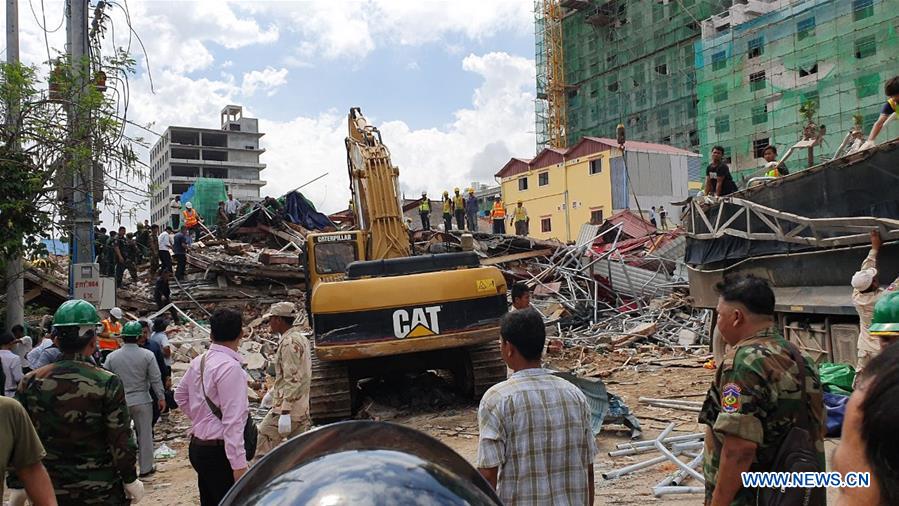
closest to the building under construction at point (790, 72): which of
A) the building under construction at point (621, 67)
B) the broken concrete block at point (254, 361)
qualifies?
the building under construction at point (621, 67)

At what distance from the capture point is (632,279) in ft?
58.4

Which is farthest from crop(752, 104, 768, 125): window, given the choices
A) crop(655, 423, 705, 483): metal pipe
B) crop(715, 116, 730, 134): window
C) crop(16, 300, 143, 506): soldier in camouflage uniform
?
crop(16, 300, 143, 506): soldier in camouflage uniform

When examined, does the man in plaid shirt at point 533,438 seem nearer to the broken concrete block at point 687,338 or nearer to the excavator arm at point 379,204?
the excavator arm at point 379,204

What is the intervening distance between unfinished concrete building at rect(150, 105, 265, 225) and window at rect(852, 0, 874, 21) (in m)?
67.1

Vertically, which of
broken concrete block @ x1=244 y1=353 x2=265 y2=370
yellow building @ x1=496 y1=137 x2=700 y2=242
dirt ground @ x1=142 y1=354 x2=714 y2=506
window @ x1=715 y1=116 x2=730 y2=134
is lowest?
dirt ground @ x1=142 y1=354 x2=714 y2=506

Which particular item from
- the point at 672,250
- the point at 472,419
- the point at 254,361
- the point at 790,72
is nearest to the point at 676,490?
the point at 472,419

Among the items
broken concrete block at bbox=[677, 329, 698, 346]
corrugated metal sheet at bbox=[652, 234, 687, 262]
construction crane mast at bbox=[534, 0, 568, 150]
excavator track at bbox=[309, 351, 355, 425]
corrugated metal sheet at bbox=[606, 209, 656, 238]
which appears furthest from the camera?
construction crane mast at bbox=[534, 0, 568, 150]

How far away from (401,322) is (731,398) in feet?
19.9

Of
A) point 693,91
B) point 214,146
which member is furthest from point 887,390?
point 214,146

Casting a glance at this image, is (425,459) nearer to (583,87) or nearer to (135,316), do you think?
(135,316)

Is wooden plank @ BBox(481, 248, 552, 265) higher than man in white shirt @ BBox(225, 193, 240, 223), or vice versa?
man in white shirt @ BBox(225, 193, 240, 223)

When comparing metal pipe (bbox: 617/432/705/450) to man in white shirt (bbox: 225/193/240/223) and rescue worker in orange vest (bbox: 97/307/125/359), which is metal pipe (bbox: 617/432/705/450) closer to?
rescue worker in orange vest (bbox: 97/307/125/359)

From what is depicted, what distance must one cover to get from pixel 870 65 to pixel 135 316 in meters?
32.8

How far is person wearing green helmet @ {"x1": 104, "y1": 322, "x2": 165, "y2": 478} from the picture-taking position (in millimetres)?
6539
